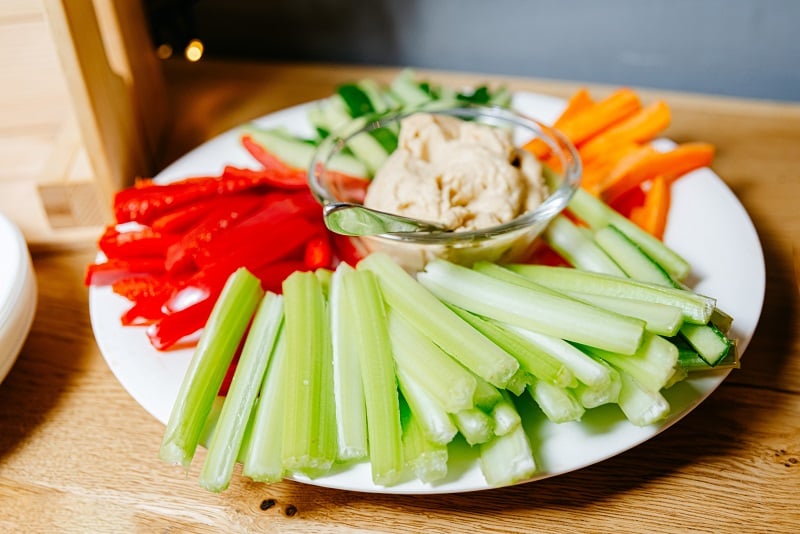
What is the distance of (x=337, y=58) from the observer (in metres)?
2.43

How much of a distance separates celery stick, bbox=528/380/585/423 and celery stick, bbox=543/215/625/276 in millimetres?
314

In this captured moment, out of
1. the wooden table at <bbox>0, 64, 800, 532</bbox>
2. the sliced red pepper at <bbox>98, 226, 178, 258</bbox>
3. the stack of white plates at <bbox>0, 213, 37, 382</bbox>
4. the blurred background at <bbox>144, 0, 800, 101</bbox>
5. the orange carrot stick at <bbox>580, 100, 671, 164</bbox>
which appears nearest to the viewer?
the wooden table at <bbox>0, 64, 800, 532</bbox>

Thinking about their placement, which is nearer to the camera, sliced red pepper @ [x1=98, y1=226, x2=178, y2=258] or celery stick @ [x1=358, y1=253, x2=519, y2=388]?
celery stick @ [x1=358, y1=253, x2=519, y2=388]

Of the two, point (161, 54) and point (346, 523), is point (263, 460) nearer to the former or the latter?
point (346, 523)

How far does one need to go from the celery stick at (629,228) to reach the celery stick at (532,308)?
0.29 meters

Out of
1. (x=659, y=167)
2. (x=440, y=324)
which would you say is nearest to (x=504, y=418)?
(x=440, y=324)

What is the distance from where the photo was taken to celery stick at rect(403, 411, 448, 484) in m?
1.05

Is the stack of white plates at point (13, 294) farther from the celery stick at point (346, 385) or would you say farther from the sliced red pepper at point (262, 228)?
the celery stick at point (346, 385)

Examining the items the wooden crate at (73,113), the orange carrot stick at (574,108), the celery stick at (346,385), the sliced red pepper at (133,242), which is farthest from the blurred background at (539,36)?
the celery stick at (346,385)

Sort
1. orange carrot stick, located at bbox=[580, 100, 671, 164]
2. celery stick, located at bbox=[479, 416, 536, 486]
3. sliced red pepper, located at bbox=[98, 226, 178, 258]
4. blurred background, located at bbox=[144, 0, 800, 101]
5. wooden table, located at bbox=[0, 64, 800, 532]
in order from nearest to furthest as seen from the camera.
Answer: celery stick, located at bbox=[479, 416, 536, 486] → wooden table, located at bbox=[0, 64, 800, 532] → sliced red pepper, located at bbox=[98, 226, 178, 258] → orange carrot stick, located at bbox=[580, 100, 671, 164] → blurred background, located at bbox=[144, 0, 800, 101]

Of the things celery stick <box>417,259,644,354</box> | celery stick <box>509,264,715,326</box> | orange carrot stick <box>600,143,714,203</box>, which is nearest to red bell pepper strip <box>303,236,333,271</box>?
celery stick <box>417,259,644,354</box>

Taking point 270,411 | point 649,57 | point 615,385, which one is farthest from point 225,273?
point 649,57

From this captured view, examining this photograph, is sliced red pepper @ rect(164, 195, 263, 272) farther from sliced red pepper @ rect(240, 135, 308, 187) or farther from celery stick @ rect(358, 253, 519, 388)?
celery stick @ rect(358, 253, 519, 388)

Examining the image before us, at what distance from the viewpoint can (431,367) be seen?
1.09 m
